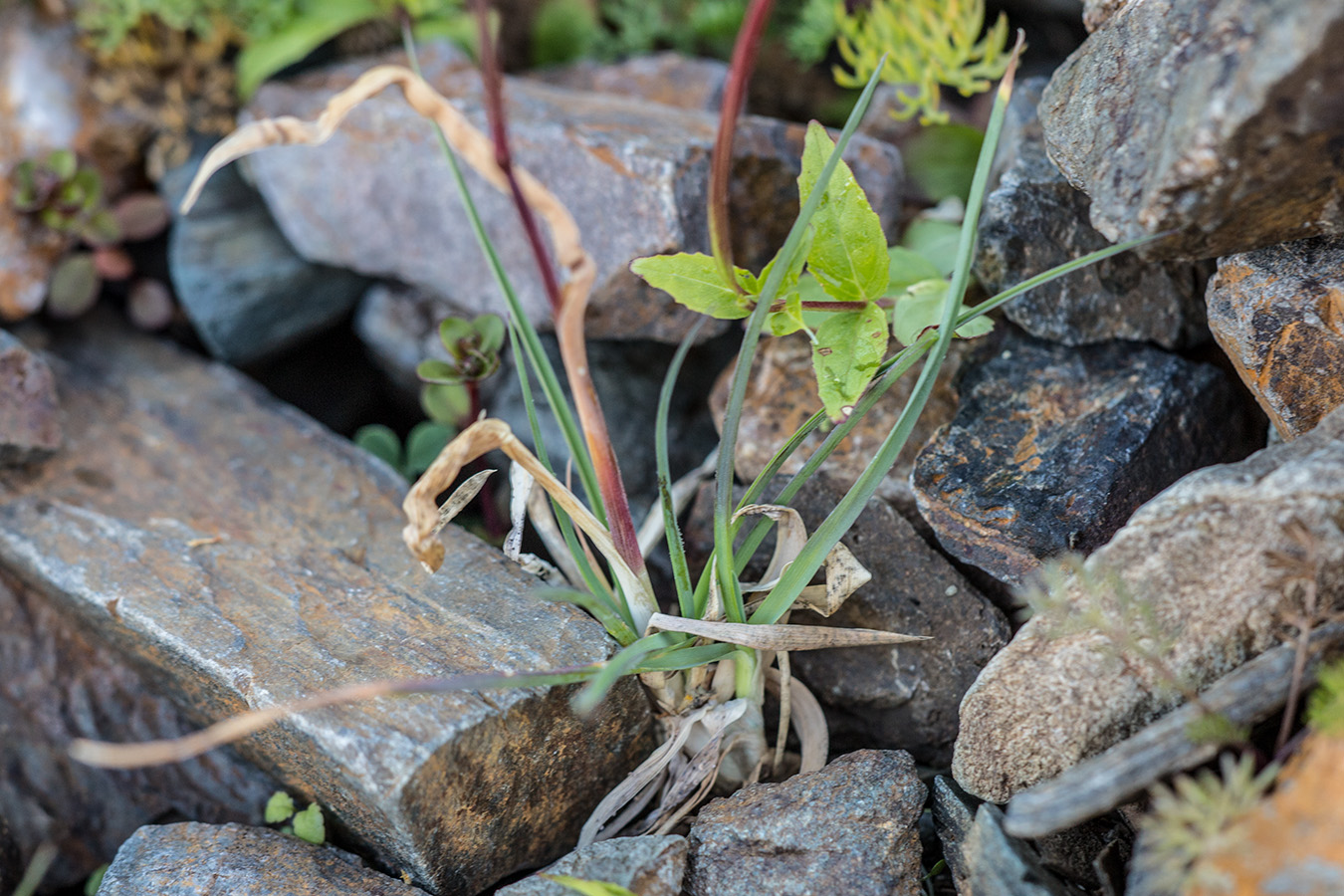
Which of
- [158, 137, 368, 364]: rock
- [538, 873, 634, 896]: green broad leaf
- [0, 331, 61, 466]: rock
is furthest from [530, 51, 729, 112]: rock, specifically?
[538, 873, 634, 896]: green broad leaf

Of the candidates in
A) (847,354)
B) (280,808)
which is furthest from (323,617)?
(847,354)

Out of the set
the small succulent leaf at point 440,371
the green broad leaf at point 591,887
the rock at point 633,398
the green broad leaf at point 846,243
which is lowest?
the green broad leaf at point 591,887

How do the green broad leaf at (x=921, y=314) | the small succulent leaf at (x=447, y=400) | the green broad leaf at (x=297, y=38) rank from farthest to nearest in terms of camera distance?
the green broad leaf at (x=297, y=38) → the small succulent leaf at (x=447, y=400) → the green broad leaf at (x=921, y=314)

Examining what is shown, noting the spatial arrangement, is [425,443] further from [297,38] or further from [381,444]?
[297,38]

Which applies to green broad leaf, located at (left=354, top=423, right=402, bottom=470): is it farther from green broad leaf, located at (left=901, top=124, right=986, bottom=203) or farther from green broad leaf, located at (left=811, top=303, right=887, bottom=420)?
green broad leaf, located at (left=901, top=124, right=986, bottom=203)

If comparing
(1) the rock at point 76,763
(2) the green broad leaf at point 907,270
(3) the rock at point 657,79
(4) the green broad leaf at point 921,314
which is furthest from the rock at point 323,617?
(3) the rock at point 657,79

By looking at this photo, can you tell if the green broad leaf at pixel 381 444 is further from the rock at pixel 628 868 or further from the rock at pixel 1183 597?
the rock at pixel 1183 597

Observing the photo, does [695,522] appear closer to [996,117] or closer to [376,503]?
[376,503]

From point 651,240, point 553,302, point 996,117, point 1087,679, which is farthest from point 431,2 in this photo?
point 1087,679

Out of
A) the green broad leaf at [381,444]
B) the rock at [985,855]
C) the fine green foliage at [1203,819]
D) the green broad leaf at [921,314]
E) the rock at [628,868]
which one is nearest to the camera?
the fine green foliage at [1203,819]

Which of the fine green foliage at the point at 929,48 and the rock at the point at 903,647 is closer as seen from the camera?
the rock at the point at 903,647
